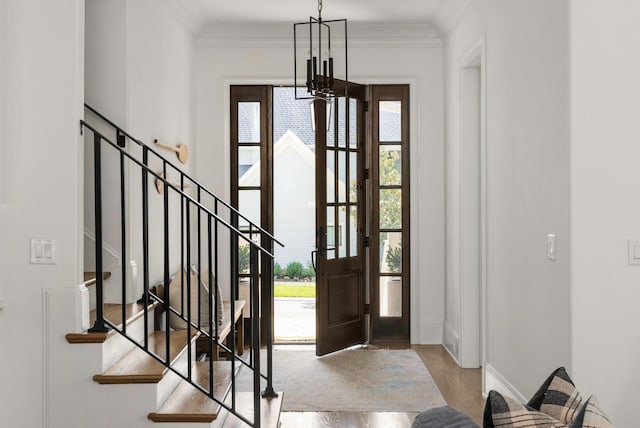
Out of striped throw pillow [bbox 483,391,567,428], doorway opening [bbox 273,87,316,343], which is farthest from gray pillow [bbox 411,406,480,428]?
doorway opening [bbox 273,87,316,343]

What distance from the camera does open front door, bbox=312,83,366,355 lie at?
18.7 feet

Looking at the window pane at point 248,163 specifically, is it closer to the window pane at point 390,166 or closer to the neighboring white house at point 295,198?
the window pane at point 390,166

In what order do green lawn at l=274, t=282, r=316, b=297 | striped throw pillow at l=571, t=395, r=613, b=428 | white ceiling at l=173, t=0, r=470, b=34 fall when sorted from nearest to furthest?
striped throw pillow at l=571, t=395, r=613, b=428 → white ceiling at l=173, t=0, r=470, b=34 → green lawn at l=274, t=282, r=316, b=297

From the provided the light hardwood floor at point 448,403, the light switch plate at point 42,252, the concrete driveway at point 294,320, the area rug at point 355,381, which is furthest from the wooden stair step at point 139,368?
the concrete driveway at point 294,320

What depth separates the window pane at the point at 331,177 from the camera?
5766 millimetres

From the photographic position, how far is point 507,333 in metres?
4.00

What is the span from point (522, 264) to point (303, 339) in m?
3.28

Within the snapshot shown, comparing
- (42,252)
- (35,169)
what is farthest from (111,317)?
(35,169)

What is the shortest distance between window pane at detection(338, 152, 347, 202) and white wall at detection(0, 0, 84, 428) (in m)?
3.11

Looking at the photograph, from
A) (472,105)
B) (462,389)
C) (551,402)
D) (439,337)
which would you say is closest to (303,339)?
(439,337)

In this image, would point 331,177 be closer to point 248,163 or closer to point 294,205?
point 248,163

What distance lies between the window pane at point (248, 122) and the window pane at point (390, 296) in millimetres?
1801

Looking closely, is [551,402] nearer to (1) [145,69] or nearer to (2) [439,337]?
(1) [145,69]

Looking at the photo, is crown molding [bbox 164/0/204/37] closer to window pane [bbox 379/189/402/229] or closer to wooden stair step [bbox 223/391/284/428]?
window pane [bbox 379/189/402/229]
